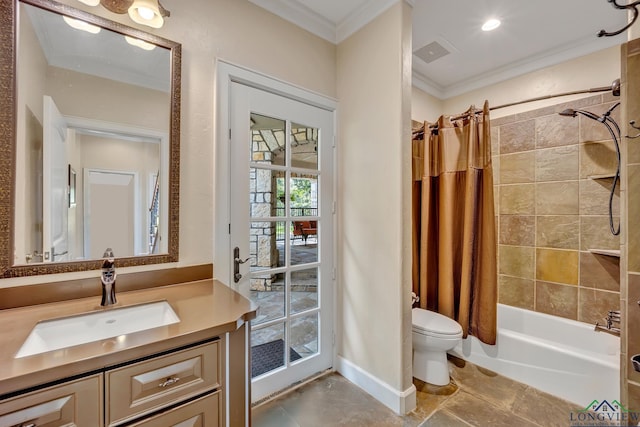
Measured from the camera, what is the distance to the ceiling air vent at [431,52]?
2.21 m

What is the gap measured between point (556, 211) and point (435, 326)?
4.82 feet

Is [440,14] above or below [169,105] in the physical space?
above

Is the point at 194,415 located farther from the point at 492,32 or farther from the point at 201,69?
the point at 492,32

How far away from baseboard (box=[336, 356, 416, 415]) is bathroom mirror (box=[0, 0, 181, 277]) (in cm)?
147

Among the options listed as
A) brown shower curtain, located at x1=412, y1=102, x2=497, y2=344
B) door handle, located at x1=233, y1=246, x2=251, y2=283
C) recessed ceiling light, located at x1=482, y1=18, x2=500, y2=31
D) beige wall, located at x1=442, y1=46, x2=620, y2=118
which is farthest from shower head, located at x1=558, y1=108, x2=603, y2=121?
door handle, located at x1=233, y1=246, x2=251, y2=283

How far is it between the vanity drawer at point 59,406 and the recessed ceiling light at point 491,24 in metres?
2.84

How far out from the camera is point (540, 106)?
7.79 ft

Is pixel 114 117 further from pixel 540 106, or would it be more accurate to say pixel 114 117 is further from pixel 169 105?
pixel 540 106

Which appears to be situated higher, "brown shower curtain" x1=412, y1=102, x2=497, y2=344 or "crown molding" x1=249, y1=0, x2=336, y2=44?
"crown molding" x1=249, y1=0, x2=336, y2=44

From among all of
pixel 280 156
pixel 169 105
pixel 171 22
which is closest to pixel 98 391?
pixel 169 105

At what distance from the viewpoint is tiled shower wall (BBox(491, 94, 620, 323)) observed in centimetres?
208

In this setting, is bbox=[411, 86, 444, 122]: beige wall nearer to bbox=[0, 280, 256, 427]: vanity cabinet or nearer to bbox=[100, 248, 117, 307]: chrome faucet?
bbox=[0, 280, 256, 427]: vanity cabinet

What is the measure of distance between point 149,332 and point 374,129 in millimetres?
1630

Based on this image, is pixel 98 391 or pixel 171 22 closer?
pixel 98 391
